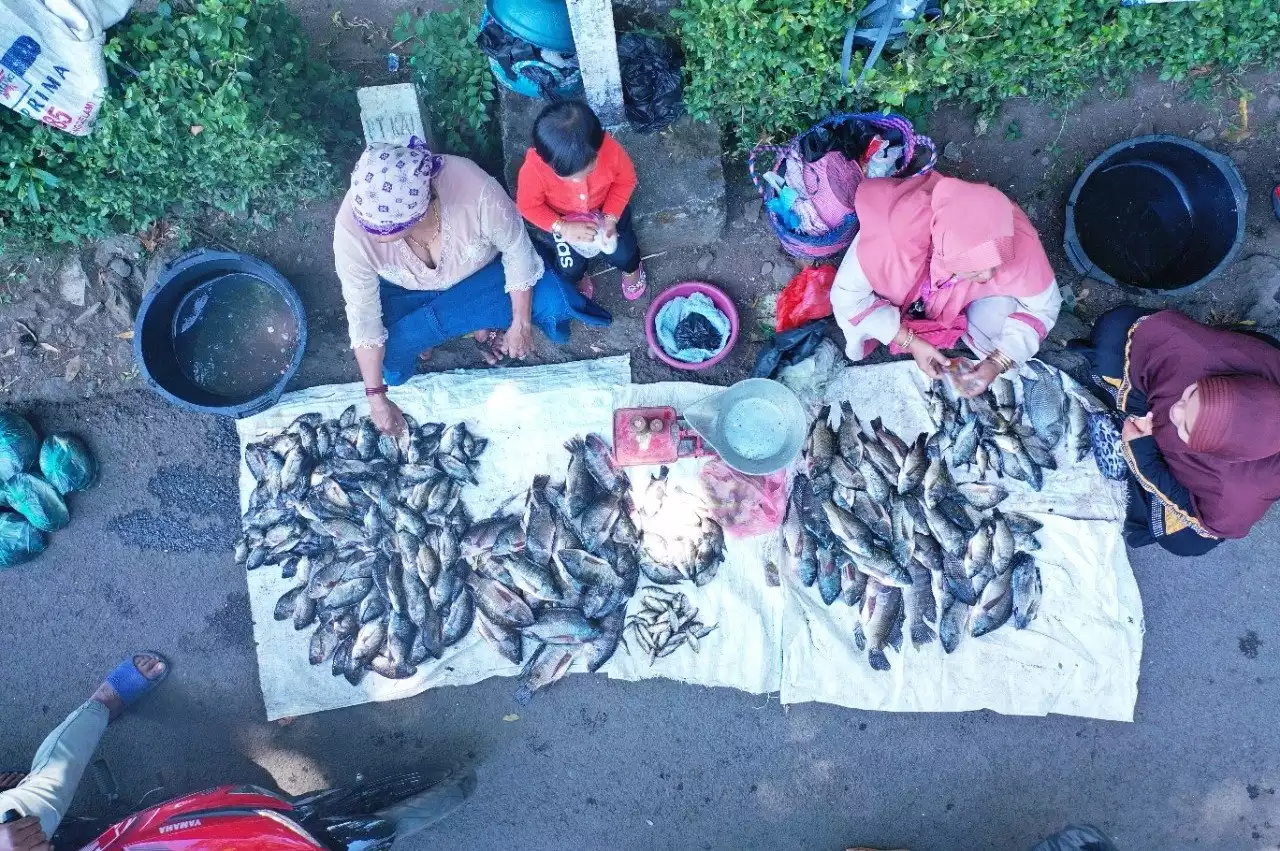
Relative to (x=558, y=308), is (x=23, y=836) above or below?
below

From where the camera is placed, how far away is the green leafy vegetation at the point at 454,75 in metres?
3.65

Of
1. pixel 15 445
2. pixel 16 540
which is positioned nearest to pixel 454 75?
pixel 15 445

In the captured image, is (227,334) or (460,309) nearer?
(460,309)

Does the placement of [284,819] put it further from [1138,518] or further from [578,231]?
[1138,518]

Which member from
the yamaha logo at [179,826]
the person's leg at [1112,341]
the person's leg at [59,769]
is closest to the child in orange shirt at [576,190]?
the person's leg at [1112,341]

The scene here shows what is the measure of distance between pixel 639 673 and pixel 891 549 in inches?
56.1

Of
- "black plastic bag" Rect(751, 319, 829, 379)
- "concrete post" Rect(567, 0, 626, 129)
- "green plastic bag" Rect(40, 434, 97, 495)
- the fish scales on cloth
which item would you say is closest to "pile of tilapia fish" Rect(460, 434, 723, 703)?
the fish scales on cloth

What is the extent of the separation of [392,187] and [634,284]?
149cm

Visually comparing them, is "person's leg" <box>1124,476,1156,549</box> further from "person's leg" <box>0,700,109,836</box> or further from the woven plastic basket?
"person's leg" <box>0,700,109,836</box>

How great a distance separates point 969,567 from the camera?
3709mm

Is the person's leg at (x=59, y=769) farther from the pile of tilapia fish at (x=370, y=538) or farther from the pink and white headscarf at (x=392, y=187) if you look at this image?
the pink and white headscarf at (x=392, y=187)

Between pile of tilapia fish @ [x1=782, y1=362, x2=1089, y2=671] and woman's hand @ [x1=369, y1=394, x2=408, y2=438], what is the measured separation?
201cm

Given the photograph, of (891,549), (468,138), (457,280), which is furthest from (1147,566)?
(468,138)

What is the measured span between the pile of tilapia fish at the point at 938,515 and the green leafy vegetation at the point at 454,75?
230 centimetres
